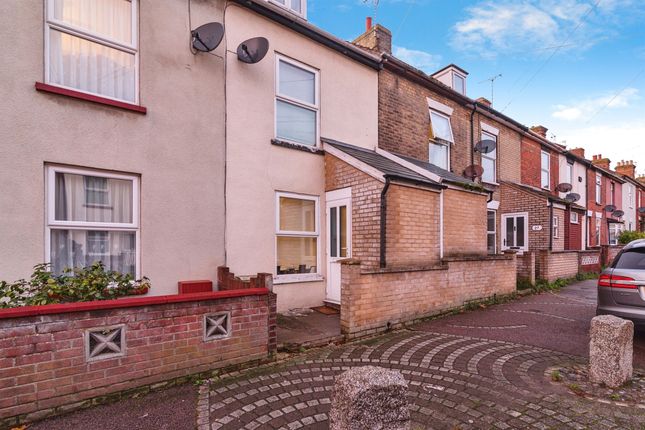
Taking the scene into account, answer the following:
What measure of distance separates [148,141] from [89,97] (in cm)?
89

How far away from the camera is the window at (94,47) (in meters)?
4.57

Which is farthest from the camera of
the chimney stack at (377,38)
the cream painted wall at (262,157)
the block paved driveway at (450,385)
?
the chimney stack at (377,38)

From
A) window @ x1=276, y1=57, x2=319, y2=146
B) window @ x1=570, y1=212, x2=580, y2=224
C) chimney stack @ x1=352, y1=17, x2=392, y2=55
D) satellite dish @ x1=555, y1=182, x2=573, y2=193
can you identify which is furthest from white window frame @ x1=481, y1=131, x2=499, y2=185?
window @ x1=276, y1=57, x2=319, y2=146

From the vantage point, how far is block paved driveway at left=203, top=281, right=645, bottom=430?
302 cm

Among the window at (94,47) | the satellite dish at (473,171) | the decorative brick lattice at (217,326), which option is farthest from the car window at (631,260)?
the window at (94,47)

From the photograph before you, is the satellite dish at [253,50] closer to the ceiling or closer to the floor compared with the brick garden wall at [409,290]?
closer to the ceiling

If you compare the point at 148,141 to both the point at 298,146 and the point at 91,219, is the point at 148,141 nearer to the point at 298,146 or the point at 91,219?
the point at 91,219

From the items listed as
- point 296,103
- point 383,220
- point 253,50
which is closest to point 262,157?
point 296,103

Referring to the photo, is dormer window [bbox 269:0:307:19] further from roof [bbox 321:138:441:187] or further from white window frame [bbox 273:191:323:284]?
white window frame [bbox 273:191:323:284]

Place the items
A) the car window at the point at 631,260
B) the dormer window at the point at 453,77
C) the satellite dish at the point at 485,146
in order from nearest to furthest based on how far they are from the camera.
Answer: the car window at the point at 631,260, the satellite dish at the point at 485,146, the dormer window at the point at 453,77

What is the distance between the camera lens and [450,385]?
3.71 metres

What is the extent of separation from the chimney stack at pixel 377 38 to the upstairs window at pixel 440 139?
231 centimetres

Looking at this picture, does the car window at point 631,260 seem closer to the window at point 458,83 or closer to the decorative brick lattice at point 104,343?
the decorative brick lattice at point 104,343

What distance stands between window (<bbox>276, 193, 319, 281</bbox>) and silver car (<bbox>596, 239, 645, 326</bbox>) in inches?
191
